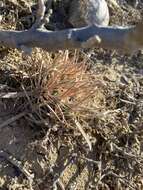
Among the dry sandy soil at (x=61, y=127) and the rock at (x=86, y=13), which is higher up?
the rock at (x=86, y=13)

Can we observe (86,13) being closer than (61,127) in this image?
No

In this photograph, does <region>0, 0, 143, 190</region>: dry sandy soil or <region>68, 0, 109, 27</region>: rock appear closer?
<region>0, 0, 143, 190</region>: dry sandy soil

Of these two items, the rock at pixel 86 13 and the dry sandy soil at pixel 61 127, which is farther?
the rock at pixel 86 13

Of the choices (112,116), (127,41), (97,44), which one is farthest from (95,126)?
(127,41)

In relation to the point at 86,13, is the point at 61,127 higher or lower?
lower

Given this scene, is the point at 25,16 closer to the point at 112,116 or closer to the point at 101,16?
the point at 101,16

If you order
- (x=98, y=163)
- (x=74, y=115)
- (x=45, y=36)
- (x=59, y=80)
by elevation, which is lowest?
(x=98, y=163)

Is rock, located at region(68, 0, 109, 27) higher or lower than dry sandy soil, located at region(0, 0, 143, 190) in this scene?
higher

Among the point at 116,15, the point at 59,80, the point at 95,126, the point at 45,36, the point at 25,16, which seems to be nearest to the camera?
the point at 45,36
